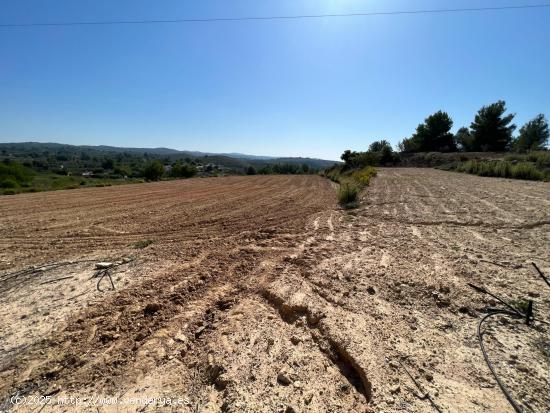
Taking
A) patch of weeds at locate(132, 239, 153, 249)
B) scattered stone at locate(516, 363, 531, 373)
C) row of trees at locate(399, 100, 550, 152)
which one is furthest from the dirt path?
row of trees at locate(399, 100, 550, 152)

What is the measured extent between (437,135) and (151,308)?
5241 cm

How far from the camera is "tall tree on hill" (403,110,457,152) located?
44.1 m

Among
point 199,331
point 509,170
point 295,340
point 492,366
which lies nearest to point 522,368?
point 492,366

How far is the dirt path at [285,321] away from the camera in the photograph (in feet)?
7.58

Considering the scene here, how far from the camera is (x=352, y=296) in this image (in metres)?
3.70

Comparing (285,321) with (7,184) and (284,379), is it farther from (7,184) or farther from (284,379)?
(7,184)

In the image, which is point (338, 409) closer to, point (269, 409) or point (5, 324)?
point (269, 409)

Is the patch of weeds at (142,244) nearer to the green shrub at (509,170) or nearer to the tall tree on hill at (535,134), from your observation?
the green shrub at (509,170)

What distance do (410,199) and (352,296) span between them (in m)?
8.50

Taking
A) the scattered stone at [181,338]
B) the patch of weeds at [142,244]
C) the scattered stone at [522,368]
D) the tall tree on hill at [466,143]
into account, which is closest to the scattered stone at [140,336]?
the scattered stone at [181,338]

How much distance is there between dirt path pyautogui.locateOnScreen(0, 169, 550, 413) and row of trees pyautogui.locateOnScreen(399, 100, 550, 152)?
126ft

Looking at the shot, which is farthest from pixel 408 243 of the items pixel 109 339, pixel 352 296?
pixel 109 339

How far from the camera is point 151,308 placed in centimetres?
359

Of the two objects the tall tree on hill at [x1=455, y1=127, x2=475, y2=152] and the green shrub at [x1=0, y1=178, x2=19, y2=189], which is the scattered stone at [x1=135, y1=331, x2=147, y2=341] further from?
the tall tree on hill at [x1=455, y1=127, x2=475, y2=152]
